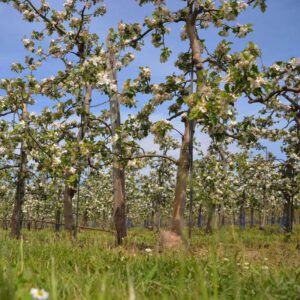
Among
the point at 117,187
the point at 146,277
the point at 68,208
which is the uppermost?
the point at 117,187

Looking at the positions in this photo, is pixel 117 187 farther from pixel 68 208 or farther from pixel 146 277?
pixel 146 277

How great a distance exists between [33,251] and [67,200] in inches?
453

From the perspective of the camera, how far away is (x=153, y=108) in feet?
36.7

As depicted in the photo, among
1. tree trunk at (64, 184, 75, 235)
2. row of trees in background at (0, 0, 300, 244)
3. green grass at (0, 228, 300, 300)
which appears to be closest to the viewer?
green grass at (0, 228, 300, 300)

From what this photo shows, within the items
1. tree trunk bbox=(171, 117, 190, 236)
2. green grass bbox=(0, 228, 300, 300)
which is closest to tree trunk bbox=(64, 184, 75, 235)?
tree trunk bbox=(171, 117, 190, 236)

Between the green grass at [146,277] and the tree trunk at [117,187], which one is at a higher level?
the tree trunk at [117,187]

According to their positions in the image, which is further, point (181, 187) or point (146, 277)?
point (181, 187)

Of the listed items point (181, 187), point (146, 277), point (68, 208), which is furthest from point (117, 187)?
point (146, 277)

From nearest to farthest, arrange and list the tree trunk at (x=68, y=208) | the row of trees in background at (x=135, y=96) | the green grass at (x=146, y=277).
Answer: the green grass at (x=146, y=277), the row of trees in background at (x=135, y=96), the tree trunk at (x=68, y=208)

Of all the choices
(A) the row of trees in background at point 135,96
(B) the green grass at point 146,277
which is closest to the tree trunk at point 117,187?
(A) the row of trees in background at point 135,96

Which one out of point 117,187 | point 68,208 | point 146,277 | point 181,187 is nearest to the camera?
point 146,277

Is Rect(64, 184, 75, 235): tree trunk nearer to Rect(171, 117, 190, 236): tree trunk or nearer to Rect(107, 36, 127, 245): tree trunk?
Rect(107, 36, 127, 245): tree trunk

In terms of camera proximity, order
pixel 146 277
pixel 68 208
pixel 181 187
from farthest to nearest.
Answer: pixel 68 208 → pixel 181 187 → pixel 146 277

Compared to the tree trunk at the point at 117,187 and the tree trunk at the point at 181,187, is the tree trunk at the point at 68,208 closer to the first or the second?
the tree trunk at the point at 117,187
